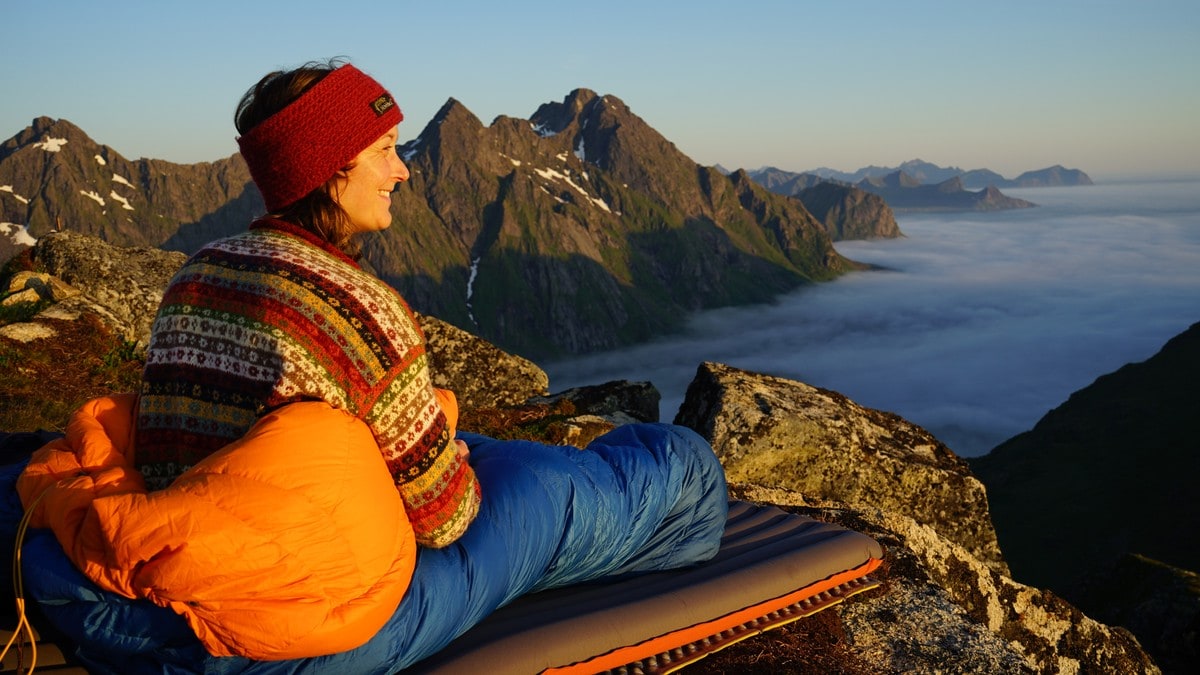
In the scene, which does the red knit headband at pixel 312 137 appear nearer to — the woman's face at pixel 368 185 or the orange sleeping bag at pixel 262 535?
the woman's face at pixel 368 185

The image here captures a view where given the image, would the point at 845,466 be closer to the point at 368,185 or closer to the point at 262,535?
the point at 368,185

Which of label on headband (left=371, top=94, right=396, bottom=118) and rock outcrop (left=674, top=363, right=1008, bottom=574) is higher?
label on headband (left=371, top=94, right=396, bottom=118)

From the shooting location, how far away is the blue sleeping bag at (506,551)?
4176 mm

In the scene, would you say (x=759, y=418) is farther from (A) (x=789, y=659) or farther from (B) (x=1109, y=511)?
(B) (x=1109, y=511)

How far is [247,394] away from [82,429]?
133 centimetres

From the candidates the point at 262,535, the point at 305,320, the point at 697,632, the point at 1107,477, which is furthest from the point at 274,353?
the point at 1107,477

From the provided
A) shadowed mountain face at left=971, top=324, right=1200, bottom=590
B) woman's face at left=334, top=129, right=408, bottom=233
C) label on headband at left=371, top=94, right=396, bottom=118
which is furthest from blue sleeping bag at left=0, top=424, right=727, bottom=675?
shadowed mountain face at left=971, top=324, right=1200, bottom=590

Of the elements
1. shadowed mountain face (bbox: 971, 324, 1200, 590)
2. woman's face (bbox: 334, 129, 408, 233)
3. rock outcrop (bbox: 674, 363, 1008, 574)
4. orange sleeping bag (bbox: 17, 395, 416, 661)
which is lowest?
shadowed mountain face (bbox: 971, 324, 1200, 590)

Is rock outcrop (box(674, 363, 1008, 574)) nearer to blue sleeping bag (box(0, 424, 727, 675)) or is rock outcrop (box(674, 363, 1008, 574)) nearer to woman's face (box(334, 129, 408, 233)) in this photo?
blue sleeping bag (box(0, 424, 727, 675))

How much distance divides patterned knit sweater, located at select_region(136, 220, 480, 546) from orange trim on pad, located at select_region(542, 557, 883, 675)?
5.71 ft

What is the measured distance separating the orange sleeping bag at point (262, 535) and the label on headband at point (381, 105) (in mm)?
1807

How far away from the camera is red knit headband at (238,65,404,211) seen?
4.41 m

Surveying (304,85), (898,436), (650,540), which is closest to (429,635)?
(650,540)

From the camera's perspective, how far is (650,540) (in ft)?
21.1
